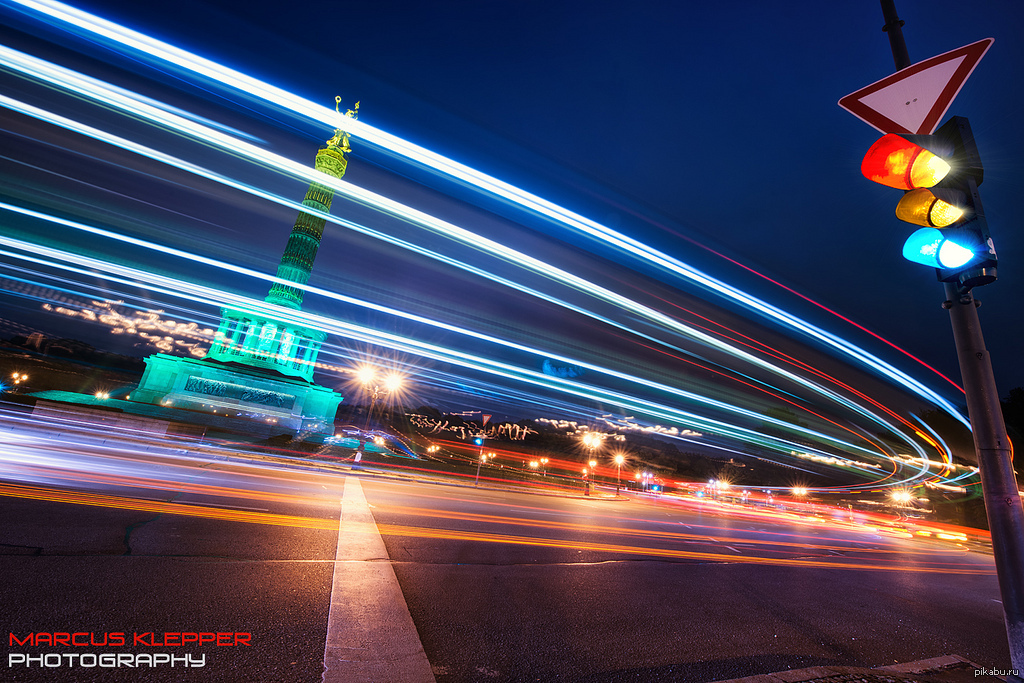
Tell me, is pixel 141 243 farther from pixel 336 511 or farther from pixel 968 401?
pixel 968 401

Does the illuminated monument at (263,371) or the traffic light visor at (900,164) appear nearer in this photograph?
the traffic light visor at (900,164)

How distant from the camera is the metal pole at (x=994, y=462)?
2.69 metres

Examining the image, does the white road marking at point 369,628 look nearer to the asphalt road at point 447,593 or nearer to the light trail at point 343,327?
the asphalt road at point 447,593

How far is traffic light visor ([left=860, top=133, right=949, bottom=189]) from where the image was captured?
2.90m

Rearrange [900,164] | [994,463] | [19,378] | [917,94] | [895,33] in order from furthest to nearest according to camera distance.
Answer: [19,378]
[895,33]
[917,94]
[900,164]
[994,463]

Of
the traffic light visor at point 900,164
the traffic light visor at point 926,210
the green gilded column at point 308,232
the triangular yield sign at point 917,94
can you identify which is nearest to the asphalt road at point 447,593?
the traffic light visor at point 926,210

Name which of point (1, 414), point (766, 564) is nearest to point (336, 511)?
point (766, 564)

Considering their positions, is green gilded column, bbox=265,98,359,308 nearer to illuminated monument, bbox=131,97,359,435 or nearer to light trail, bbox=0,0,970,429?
illuminated monument, bbox=131,97,359,435

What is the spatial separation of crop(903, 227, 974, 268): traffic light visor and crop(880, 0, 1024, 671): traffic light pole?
275mm

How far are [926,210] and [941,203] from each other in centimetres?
8

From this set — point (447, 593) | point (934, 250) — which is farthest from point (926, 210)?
point (447, 593)

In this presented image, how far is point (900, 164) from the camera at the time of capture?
2.97 m

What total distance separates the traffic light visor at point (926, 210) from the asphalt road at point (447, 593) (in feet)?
12.0

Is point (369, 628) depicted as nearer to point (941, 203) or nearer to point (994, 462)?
point (994, 462)
